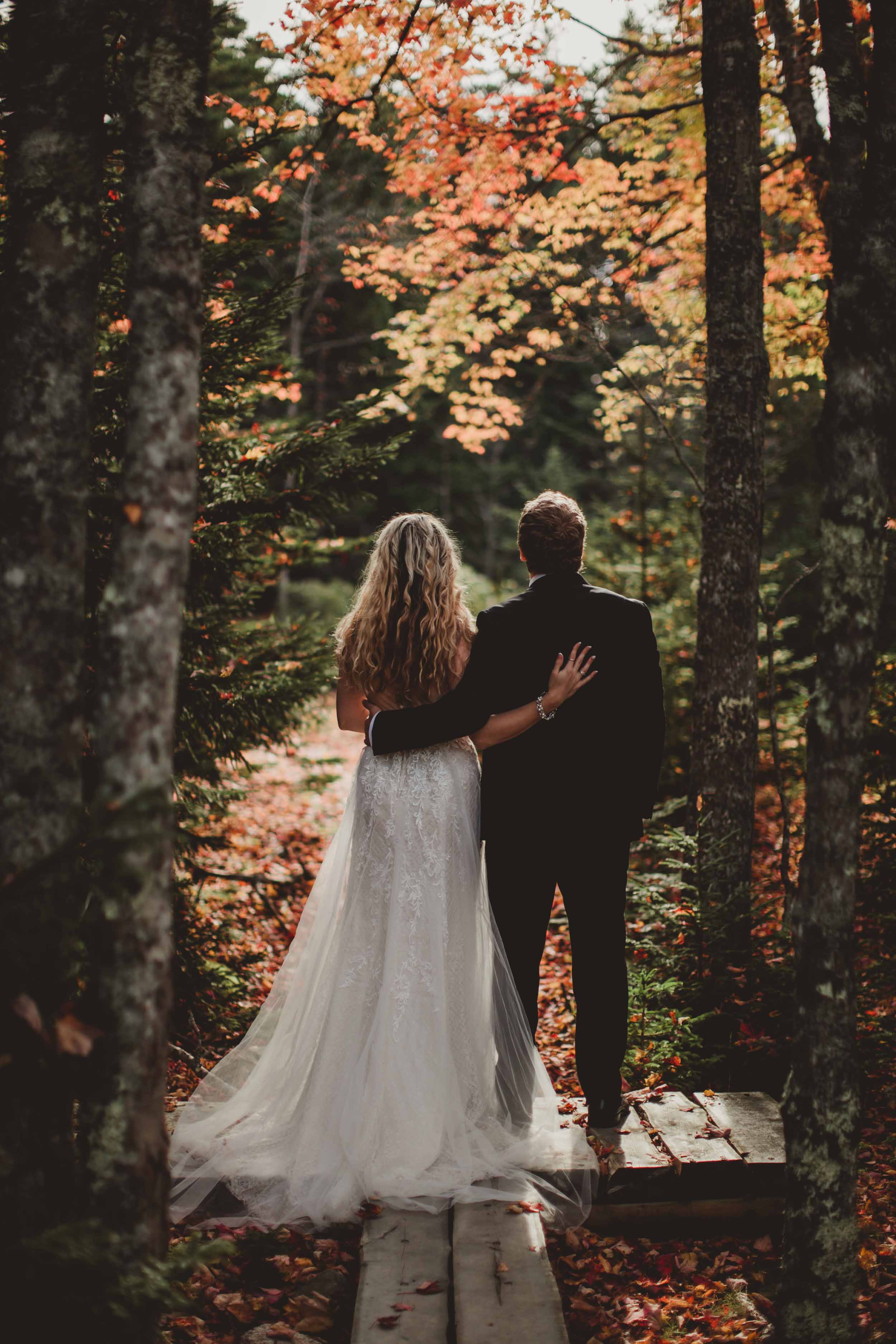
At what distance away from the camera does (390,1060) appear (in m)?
3.49

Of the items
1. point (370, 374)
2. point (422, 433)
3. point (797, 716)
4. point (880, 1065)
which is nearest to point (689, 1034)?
point (880, 1065)

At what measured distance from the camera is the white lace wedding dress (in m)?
3.31

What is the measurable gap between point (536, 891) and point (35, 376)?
2601mm

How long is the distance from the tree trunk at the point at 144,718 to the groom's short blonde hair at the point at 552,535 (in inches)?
68.1

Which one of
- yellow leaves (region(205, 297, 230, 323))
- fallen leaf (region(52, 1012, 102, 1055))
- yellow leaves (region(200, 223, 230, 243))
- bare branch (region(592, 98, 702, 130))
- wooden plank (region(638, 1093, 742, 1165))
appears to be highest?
bare branch (region(592, 98, 702, 130))

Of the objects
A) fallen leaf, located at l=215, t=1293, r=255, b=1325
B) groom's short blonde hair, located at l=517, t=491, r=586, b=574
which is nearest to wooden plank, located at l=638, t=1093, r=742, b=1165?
fallen leaf, located at l=215, t=1293, r=255, b=1325

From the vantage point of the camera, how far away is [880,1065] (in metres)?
4.59

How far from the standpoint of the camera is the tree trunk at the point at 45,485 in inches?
88.9

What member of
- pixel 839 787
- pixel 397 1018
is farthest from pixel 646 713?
pixel 397 1018

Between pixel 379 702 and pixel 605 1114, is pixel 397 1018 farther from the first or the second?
pixel 379 702

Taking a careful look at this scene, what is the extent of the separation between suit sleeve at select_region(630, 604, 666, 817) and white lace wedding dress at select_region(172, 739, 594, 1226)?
0.69 m

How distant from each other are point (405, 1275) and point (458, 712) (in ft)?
6.30

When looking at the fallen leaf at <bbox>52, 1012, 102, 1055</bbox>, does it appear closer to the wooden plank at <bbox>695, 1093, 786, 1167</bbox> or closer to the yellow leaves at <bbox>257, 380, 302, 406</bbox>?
the wooden plank at <bbox>695, 1093, 786, 1167</bbox>

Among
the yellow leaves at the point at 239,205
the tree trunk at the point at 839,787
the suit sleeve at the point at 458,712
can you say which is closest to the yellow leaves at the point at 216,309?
the yellow leaves at the point at 239,205
